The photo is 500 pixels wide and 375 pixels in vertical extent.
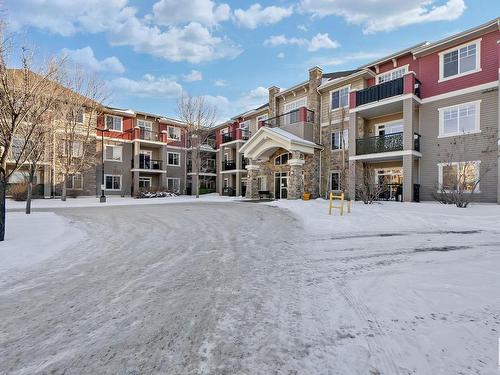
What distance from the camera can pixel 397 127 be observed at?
61.0 feet

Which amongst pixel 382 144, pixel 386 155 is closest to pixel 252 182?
pixel 382 144

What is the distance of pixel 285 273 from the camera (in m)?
4.58

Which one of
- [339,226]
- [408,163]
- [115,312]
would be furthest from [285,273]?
[408,163]

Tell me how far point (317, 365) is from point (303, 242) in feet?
15.8

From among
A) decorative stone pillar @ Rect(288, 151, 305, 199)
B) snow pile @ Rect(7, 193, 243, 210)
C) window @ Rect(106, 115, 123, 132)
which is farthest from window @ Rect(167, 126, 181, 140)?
decorative stone pillar @ Rect(288, 151, 305, 199)

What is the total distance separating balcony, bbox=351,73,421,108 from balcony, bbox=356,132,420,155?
257 centimetres

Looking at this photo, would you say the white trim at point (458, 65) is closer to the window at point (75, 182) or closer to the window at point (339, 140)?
the window at point (339, 140)

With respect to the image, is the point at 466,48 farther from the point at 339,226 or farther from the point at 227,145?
the point at 227,145

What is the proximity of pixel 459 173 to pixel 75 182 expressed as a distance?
106 ft

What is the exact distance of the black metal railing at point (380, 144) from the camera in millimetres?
16797

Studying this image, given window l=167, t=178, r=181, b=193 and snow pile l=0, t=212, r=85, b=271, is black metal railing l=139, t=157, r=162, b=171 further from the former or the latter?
snow pile l=0, t=212, r=85, b=271

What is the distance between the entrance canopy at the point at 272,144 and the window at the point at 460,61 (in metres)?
9.27

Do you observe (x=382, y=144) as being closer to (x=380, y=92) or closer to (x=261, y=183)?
(x=380, y=92)

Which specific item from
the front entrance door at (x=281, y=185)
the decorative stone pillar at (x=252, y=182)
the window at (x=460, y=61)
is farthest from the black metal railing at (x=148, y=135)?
the window at (x=460, y=61)
